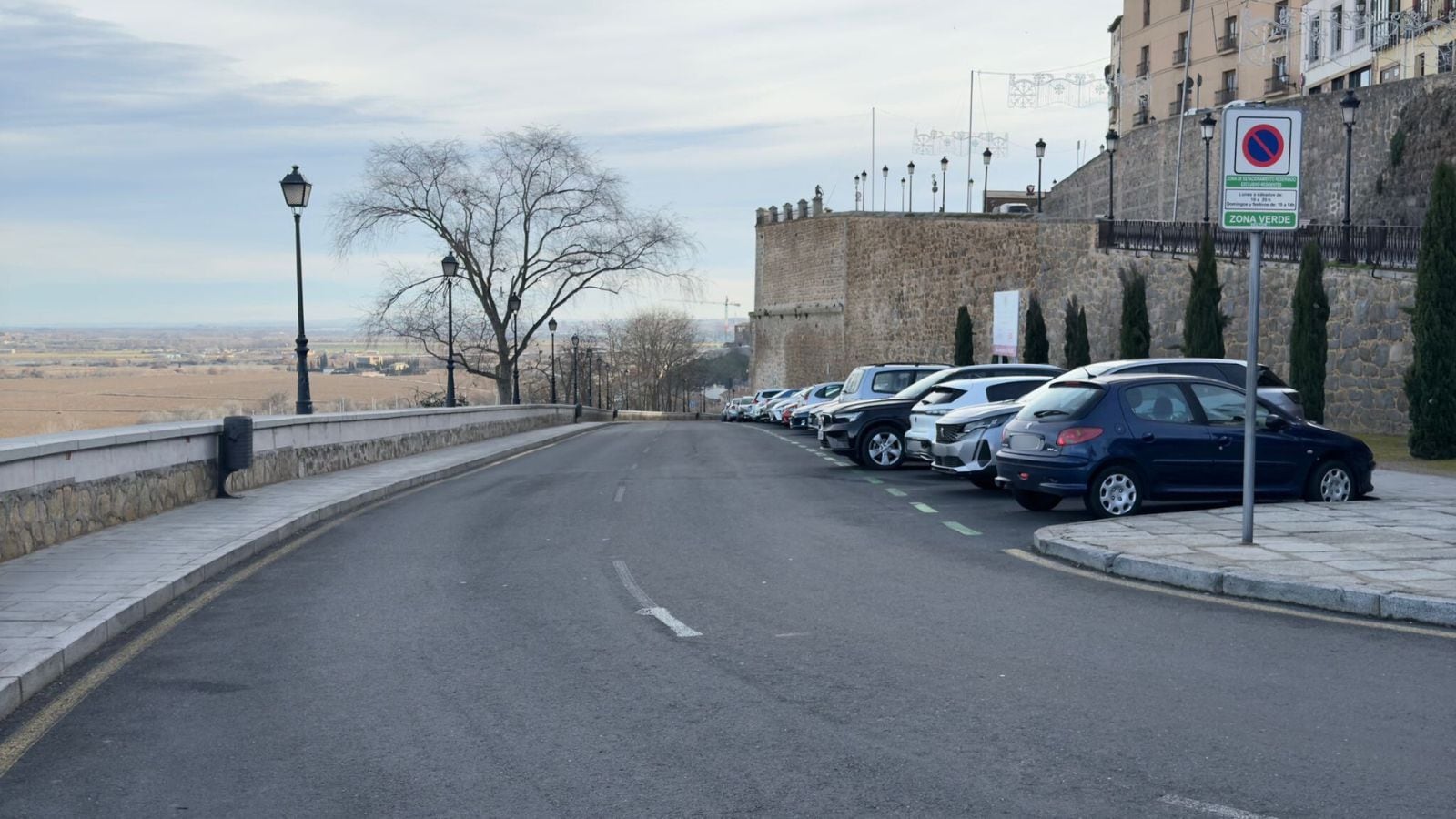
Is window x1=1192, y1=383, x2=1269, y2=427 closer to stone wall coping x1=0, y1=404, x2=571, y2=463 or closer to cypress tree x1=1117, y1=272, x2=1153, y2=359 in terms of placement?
stone wall coping x1=0, y1=404, x2=571, y2=463

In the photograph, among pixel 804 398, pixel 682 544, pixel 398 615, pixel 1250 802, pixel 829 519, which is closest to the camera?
pixel 1250 802

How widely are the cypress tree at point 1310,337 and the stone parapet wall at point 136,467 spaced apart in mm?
Result: 19039

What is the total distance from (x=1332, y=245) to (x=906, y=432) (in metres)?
16.7

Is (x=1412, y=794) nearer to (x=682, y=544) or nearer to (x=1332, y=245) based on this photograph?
(x=682, y=544)

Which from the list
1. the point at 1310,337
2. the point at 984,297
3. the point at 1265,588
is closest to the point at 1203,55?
the point at 984,297

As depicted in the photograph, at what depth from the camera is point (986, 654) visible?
703 centimetres

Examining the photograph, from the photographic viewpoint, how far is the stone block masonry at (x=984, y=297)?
29.1 meters

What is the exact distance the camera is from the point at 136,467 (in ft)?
41.7

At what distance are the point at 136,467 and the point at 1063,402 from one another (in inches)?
383

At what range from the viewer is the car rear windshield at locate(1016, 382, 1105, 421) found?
43.4 ft

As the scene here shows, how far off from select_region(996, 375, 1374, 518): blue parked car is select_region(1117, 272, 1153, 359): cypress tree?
75.2 feet

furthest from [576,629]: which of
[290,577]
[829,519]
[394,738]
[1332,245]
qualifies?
[1332,245]

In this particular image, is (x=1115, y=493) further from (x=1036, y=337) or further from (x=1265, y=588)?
(x=1036, y=337)

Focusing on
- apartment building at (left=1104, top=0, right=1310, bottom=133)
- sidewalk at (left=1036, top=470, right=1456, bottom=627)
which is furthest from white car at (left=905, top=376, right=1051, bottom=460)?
apartment building at (left=1104, top=0, right=1310, bottom=133)
